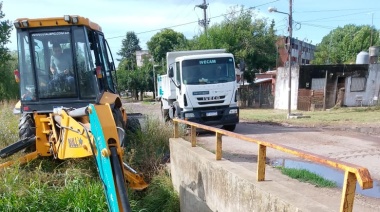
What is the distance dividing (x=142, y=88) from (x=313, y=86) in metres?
29.5

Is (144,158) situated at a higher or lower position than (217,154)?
lower

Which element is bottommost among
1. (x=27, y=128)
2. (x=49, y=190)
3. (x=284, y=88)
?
(x=49, y=190)

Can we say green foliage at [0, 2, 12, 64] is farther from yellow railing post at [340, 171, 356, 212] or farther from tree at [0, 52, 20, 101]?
yellow railing post at [340, 171, 356, 212]

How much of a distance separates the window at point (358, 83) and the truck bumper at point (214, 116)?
549 inches

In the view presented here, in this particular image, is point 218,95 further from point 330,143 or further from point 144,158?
point 144,158

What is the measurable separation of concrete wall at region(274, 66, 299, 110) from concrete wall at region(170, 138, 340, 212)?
54.3 ft

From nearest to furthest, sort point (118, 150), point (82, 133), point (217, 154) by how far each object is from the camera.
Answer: point (118, 150) → point (82, 133) → point (217, 154)

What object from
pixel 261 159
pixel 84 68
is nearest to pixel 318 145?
pixel 261 159

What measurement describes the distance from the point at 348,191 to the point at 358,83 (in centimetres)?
2174

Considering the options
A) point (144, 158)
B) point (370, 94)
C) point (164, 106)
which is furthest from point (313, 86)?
point (144, 158)

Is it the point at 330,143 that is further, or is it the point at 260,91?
the point at 260,91

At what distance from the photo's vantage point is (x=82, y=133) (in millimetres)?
3744

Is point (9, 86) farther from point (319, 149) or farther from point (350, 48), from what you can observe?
point (350, 48)

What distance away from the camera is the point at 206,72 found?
10.8 m
